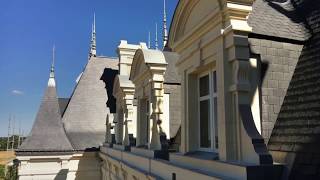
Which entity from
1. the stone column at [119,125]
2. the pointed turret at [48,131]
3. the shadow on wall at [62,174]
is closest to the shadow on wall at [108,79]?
the pointed turret at [48,131]

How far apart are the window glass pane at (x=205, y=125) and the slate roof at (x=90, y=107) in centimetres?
1086

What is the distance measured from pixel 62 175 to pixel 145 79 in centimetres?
835

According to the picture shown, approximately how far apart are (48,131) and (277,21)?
12.4m

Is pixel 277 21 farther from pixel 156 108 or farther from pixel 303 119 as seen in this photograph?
pixel 156 108

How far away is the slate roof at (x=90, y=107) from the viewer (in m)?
15.2

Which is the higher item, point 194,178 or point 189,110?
point 189,110

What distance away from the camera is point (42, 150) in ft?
42.8

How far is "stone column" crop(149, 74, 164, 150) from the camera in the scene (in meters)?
6.07

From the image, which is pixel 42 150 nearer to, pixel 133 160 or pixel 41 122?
pixel 41 122

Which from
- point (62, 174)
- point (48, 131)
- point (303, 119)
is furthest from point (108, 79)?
point (303, 119)

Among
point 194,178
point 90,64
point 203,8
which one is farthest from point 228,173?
point 90,64

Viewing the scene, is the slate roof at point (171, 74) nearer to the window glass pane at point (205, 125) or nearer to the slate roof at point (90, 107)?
the window glass pane at point (205, 125)

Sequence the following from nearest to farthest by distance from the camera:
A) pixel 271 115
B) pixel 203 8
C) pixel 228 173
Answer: pixel 228 173 → pixel 271 115 → pixel 203 8

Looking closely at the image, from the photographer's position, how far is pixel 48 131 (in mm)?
14180
